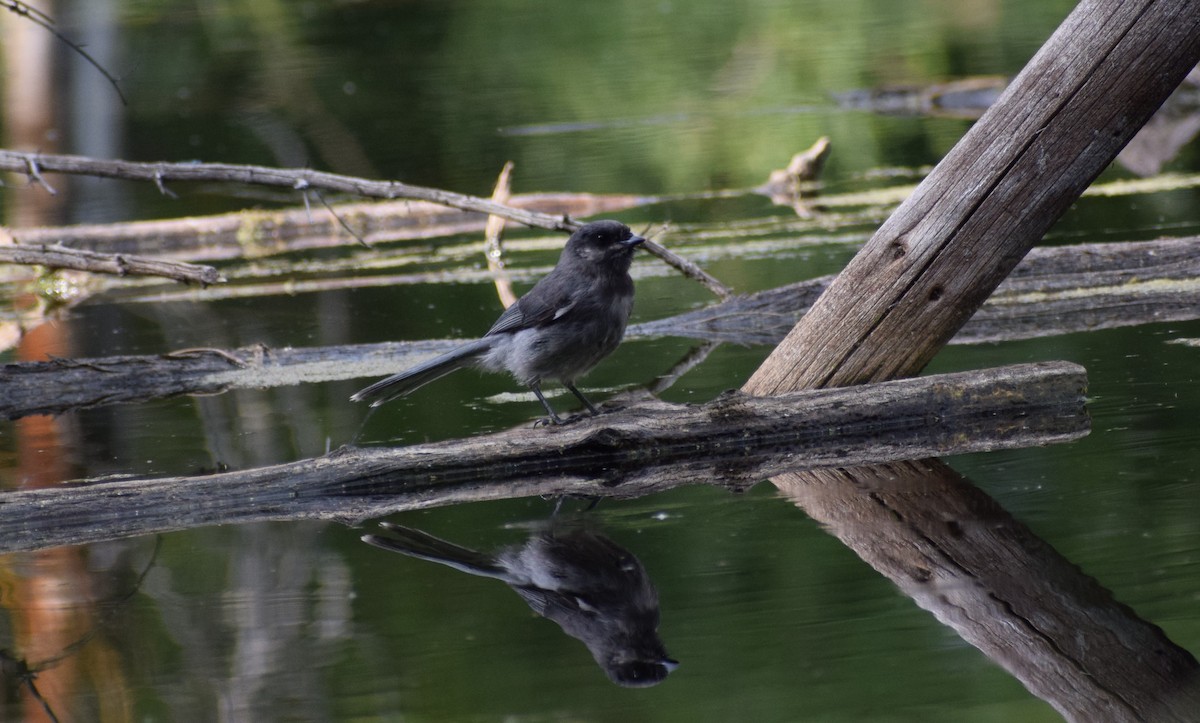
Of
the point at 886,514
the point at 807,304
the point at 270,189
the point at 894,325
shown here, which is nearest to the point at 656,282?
the point at 807,304

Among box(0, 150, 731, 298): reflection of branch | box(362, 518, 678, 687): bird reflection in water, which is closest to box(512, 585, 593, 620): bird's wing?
box(362, 518, 678, 687): bird reflection in water

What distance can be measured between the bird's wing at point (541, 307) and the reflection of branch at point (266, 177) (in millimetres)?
1260

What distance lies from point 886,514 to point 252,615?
5.62 feet

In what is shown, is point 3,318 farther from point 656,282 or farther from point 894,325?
point 894,325

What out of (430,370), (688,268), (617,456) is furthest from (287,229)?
(617,456)

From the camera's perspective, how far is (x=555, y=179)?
1332cm

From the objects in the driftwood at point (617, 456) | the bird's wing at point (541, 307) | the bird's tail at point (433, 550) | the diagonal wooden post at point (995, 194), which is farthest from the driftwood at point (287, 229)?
the bird's tail at point (433, 550)

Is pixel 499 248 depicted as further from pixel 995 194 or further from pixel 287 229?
pixel 995 194

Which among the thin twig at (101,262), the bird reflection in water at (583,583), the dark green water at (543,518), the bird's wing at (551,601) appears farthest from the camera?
the thin twig at (101,262)

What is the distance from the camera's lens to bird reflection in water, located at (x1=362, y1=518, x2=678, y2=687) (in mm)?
3625

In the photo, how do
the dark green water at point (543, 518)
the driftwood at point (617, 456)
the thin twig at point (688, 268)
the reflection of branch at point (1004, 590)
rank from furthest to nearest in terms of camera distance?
the thin twig at point (688, 268) → the driftwood at point (617, 456) → the dark green water at point (543, 518) → the reflection of branch at point (1004, 590)

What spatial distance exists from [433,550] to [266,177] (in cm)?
288

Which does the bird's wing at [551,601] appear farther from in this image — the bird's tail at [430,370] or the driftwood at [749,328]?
the driftwood at [749,328]

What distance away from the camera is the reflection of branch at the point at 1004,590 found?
319 centimetres
